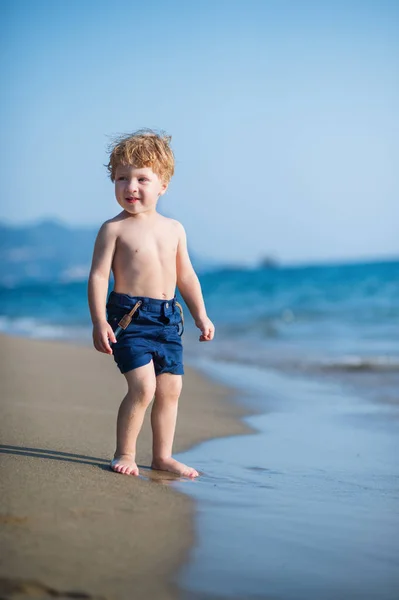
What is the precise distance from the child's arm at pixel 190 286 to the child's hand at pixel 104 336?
0.43 metres

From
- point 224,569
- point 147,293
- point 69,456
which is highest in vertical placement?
point 147,293

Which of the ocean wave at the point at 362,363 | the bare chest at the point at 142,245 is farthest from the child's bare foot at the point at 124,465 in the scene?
the ocean wave at the point at 362,363

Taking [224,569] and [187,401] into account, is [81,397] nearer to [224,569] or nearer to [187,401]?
[187,401]

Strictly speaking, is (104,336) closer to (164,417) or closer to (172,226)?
(164,417)

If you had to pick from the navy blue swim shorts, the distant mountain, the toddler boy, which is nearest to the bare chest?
the toddler boy

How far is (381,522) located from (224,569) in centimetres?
74

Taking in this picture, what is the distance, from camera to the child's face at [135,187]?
3.19 metres

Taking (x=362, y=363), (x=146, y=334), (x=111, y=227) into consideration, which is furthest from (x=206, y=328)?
(x=362, y=363)

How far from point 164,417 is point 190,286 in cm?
53

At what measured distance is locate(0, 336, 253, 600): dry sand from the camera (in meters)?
1.82

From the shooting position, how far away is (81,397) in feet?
16.8

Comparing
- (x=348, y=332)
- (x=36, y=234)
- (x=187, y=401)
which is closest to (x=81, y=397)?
(x=187, y=401)

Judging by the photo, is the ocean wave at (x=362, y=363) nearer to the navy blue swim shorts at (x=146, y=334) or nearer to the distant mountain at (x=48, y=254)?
the navy blue swim shorts at (x=146, y=334)

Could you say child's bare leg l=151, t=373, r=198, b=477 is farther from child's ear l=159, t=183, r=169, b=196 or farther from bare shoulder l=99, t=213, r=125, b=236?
child's ear l=159, t=183, r=169, b=196
